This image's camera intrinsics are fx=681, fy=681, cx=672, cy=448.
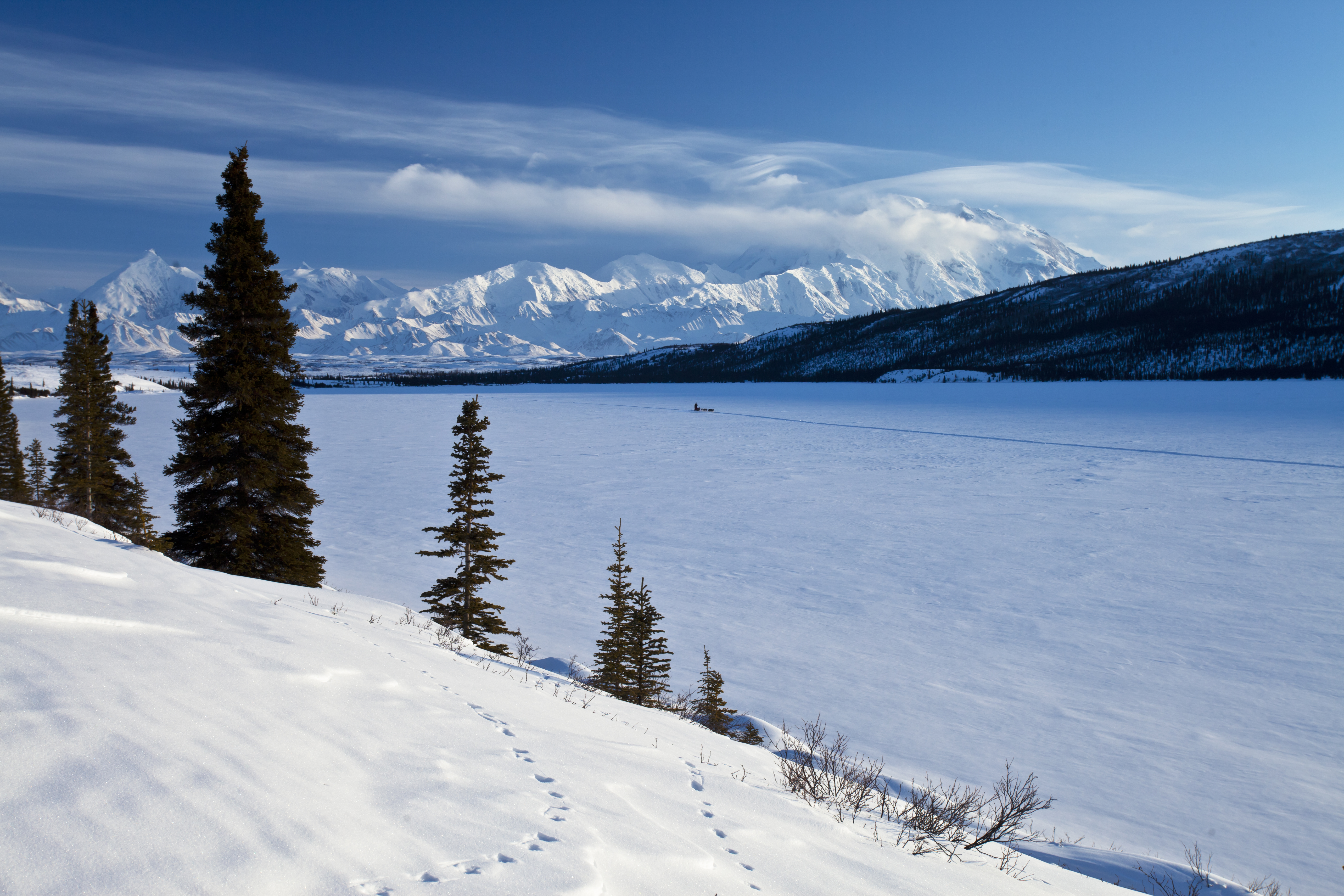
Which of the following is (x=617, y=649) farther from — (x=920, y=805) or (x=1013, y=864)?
(x=1013, y=864)

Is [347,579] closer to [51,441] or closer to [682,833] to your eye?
[682,833]

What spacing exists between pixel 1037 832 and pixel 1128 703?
4906 mm

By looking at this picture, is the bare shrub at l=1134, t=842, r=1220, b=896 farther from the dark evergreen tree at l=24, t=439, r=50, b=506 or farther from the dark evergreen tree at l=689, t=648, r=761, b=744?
the dark evergreen tree at l=24, t=439, r=50, b=506

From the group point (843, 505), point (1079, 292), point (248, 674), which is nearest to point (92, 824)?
point (248, 674)

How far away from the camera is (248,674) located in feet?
13.9

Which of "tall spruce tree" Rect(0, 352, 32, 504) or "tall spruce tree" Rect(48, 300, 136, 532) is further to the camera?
"tall spruce tree" Rect(0, 352, 32, 504)

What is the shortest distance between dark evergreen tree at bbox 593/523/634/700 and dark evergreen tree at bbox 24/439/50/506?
28.6 metres

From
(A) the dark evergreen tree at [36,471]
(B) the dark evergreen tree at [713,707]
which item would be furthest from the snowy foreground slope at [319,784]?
(A) the dark evergreen tree at [36,471]

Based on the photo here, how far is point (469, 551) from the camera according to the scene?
1488cm

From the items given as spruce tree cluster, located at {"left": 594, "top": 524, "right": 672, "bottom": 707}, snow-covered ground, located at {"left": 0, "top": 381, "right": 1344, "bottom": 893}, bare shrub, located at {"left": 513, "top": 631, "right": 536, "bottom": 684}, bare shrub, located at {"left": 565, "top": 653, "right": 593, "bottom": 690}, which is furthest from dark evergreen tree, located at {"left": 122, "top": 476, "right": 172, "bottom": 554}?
spruce tree cluster, located at {"left": 594, "top": 524, "right": 672, "bottom": 707}

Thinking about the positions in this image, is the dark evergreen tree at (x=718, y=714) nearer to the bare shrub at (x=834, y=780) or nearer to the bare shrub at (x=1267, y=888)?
the bare shrub at (x=834, y=780)

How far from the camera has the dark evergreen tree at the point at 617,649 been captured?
36.8 feet

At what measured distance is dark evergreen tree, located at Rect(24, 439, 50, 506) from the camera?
1232 inches

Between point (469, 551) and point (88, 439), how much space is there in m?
17.8
